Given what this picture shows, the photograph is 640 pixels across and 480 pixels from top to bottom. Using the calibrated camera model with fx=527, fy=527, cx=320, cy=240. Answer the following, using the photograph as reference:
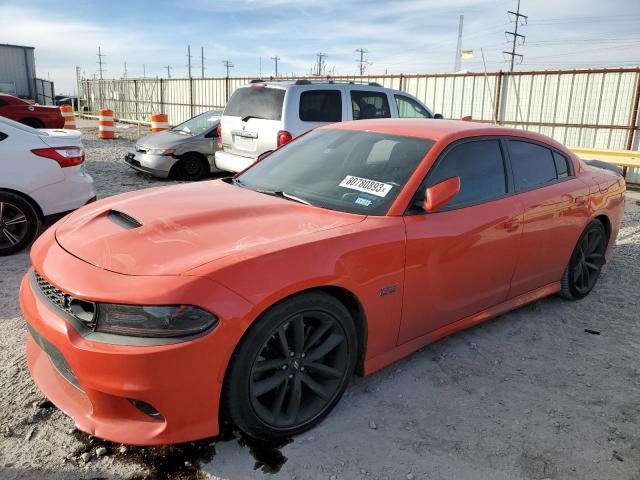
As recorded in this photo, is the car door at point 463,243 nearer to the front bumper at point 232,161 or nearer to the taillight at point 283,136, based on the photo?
the taillight at point 283,136

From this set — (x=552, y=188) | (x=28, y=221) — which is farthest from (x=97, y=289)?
(x=28, y=221)

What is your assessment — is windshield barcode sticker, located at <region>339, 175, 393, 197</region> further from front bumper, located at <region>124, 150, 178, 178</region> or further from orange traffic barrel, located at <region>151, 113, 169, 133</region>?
orange traffic barrel, located at <region>151, 113, 169, 133</region>

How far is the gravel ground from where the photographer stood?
2535mm

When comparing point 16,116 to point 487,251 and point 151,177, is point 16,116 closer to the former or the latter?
point 151,177

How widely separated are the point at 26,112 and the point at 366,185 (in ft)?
53.4

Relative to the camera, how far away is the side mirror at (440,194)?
3057 millimetres

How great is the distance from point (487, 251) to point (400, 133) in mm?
1001

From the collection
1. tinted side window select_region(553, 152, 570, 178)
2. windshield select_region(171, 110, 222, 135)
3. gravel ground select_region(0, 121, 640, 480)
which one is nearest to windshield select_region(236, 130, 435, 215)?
gravel ground select_region(0, 121, 640, 480)

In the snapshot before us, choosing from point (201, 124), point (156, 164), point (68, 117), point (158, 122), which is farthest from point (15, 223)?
point (68, 117)

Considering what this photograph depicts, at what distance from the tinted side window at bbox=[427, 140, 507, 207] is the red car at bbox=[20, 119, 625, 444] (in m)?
0.02

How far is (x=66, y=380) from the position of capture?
2596 mm

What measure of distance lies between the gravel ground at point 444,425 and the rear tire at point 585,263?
545 mm

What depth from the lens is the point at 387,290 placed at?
116 inches

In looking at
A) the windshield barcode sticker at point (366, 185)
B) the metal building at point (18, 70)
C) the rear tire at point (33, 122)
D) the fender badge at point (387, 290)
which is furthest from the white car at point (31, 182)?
the metal building at point (18, 70)
